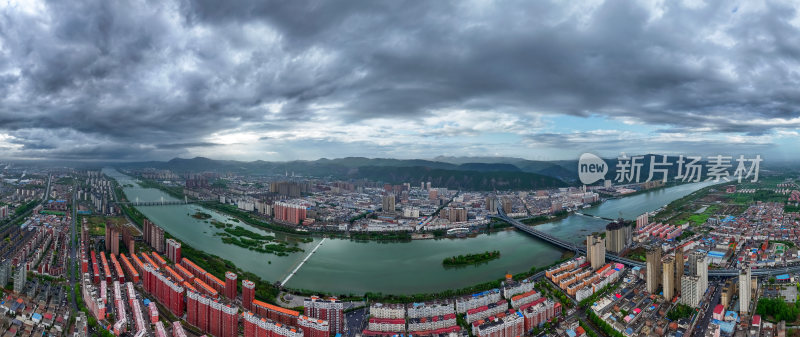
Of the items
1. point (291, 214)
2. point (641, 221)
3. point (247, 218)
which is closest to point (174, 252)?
point (291, 214)

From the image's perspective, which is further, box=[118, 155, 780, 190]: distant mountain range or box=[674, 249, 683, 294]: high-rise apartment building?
box=[118, 155, 780, 190]: distant mountain range

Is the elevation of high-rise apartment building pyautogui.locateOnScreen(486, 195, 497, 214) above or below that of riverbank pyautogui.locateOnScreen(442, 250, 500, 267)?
above

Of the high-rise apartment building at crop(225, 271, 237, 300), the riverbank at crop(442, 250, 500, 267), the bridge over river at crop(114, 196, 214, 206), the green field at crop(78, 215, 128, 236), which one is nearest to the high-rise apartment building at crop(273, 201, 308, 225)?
the green field at crop(78, 215, 128, 236)

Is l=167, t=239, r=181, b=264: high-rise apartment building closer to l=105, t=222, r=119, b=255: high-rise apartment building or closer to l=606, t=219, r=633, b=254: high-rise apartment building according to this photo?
l=105, t=222, r=119, b=255: high-rise apartment building

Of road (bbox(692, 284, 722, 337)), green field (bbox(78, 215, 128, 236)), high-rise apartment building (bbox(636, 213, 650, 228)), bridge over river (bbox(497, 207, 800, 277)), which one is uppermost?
high-rise apartment building (bbox(636, 213, 650, 228))

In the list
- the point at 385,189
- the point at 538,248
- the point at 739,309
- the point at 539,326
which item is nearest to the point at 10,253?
the point at 539,326

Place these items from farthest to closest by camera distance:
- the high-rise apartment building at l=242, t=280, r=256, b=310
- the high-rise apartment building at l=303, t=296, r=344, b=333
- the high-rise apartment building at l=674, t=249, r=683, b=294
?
the high-rise apartment building at l=674, t=249, r=683, b=294, the high-rise apartment building at l=242, t=280, r=256, b=310, the high-rise apartment building at l=303, t=296, r=344, b=333
